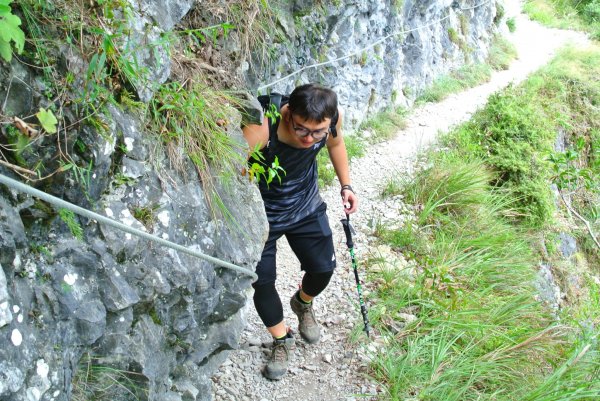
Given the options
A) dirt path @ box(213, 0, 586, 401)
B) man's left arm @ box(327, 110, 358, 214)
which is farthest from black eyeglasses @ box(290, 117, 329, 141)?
dirt path @ box(213, 0, 586, 401)

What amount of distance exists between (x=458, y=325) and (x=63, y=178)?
11.2 feet

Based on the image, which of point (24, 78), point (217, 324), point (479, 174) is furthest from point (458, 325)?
point (24, 78)

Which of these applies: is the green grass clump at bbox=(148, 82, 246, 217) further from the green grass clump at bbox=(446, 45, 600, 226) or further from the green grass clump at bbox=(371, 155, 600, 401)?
the green grass clump at bbox=(446, 45, 600, 226)

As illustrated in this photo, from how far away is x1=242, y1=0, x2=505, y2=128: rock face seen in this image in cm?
619

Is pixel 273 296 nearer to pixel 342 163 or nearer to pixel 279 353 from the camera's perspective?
pixel 279 353

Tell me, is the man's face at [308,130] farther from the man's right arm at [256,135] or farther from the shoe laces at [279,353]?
the shoe laces at [279,353]

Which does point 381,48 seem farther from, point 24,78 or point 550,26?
point 550,26

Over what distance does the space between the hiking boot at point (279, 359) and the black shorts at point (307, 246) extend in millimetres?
629

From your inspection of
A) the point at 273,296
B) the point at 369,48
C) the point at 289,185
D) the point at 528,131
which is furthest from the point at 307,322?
the point at 528,131

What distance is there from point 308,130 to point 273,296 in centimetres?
125

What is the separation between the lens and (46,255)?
7.18 feet

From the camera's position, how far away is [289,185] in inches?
136

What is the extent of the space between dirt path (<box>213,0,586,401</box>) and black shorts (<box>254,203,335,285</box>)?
366 mm

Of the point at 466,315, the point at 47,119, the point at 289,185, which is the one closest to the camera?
the point at 47,119
